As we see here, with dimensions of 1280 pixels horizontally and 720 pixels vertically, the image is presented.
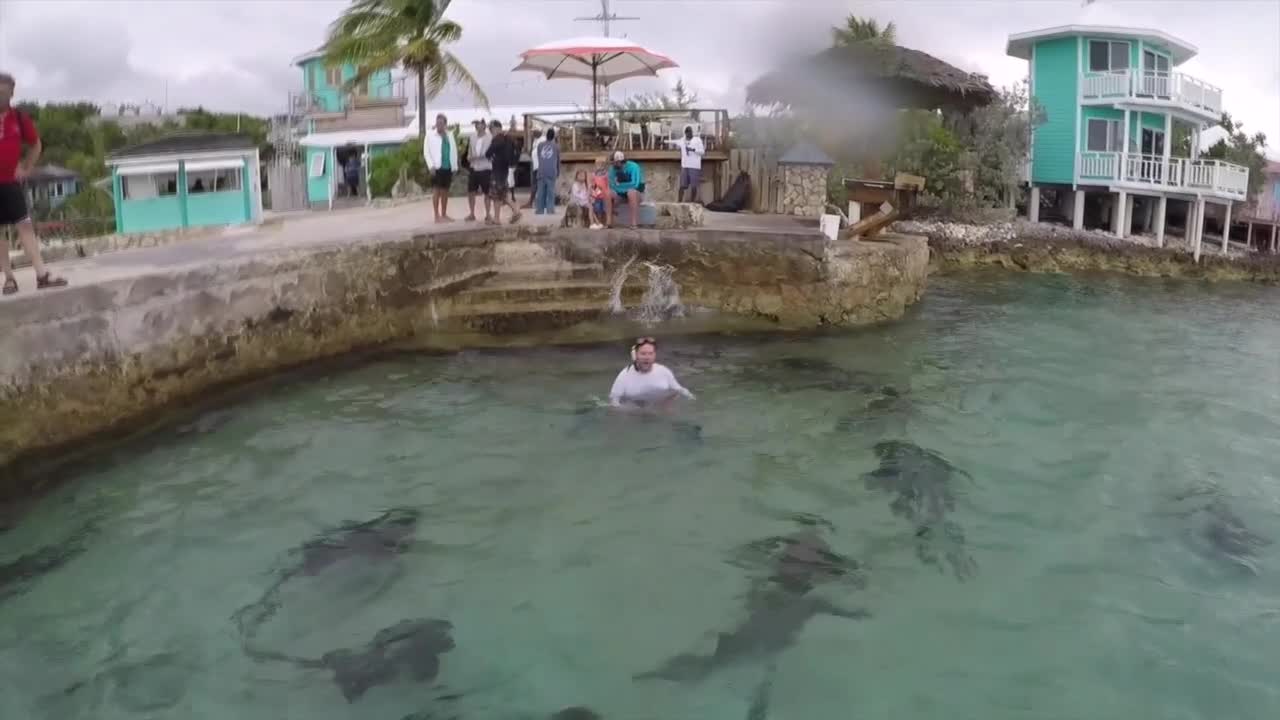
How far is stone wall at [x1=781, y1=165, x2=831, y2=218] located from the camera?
19891 mm

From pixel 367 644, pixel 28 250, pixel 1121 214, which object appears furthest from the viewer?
pixel 1121 214

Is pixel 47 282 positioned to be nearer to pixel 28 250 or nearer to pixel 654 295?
pixel 28 250

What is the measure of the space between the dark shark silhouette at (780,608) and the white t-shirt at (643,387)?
3056mm

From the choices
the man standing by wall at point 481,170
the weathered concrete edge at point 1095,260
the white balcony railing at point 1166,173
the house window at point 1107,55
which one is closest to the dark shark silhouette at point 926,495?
the man standing by wall at point 481,170

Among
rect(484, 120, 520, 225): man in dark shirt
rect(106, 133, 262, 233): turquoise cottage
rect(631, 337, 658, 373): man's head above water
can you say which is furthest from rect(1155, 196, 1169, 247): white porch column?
rect(106, 133, 262, 233): turquoise cottage

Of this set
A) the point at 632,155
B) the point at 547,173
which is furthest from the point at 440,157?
the point at 632,155

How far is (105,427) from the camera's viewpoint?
925 centimetres

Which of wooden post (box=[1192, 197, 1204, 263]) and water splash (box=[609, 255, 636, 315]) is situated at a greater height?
wooden post (box=[1192, 197, 1204, 263])

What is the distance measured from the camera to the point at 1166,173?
28.7 m

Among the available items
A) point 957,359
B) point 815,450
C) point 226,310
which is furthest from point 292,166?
point 815,450

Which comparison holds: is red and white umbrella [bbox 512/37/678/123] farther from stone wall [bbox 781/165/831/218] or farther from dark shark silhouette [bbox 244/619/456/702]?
dark shark silhouette [bbox 244/619/456/702]

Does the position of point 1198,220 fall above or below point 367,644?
above

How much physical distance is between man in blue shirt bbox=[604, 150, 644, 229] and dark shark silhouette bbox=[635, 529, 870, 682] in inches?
326

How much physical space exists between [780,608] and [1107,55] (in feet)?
97.1
